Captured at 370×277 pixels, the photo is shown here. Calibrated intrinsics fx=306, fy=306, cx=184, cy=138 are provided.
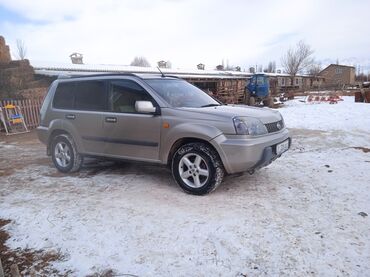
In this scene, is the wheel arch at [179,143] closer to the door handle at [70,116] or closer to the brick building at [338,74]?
the door handle at [70,116]

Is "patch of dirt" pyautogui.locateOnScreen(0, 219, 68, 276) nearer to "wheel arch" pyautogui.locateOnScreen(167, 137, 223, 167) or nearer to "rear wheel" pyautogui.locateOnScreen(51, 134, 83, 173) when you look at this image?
"wheel arch" pyautogui.locateOnScreen(167, 137, 223, 167)

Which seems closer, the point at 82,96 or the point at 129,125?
the point at 129,125

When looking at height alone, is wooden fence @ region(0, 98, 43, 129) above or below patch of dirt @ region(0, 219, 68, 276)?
above

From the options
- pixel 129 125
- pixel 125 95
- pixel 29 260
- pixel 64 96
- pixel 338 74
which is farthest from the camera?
pixel 338 74

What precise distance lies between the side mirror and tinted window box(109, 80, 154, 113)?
0.22m

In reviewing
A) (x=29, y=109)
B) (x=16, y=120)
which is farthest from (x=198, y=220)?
(x=29, y=109)

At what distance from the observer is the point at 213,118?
4.12 m

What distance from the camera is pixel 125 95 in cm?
480

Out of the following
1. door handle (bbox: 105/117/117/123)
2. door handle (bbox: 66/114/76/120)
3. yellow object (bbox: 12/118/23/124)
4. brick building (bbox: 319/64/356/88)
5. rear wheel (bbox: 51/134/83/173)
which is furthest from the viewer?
brick building (bbox: 319/64/356/88)

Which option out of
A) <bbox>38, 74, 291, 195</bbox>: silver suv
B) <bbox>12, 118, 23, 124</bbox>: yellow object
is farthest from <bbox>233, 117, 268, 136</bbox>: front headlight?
<bbox>12, 118, 23, 124</bbox>: yellow object

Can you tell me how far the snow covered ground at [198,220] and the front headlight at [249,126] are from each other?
2.83 ft

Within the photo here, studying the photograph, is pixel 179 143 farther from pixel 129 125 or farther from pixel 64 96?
pixel 64 96

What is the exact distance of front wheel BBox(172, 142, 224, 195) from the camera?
4059 millimetres

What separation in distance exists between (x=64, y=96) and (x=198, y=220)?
11.8ft
